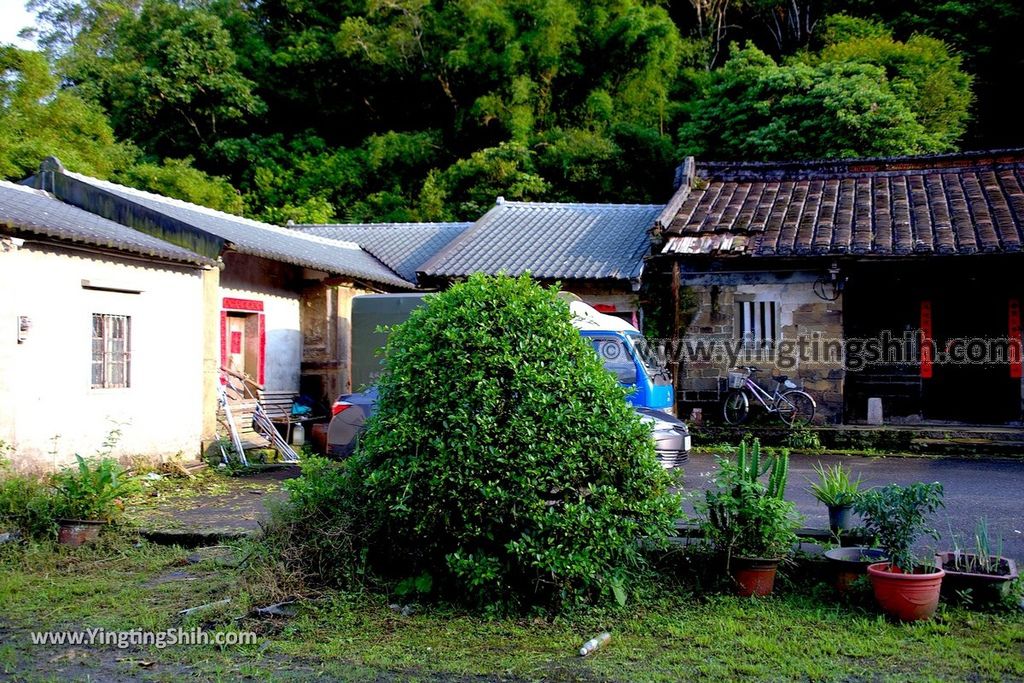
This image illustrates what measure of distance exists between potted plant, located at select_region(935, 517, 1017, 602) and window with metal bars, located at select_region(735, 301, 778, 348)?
9332 mm

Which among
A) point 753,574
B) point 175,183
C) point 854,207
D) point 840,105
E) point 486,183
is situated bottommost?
point 753,574

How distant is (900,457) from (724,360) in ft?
11.3

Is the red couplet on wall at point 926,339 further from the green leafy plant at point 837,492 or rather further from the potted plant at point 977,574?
the potted plant at point 977,574

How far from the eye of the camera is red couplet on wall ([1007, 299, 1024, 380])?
577 inches

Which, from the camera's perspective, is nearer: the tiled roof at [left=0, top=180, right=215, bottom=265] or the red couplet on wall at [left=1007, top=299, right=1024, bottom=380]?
the tiled roof at [left=0, top=180, right=215, bottom=265]

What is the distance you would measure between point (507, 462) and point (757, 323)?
1062 centimetres

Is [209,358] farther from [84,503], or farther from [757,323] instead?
[757,323]

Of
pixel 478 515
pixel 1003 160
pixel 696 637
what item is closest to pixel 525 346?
pixel 478 515

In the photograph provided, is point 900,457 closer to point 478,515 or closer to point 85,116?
point 478,515

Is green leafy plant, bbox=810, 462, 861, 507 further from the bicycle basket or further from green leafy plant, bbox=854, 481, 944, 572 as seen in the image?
the bicycle basket

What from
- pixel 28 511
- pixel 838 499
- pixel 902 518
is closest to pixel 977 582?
pixel 902 518

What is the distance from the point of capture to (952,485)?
34.5 ft

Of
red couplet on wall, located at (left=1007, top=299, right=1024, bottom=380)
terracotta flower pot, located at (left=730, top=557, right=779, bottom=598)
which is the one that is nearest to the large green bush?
terracotta flower pot, located at (left=730, top=557, right=779, bottom=598)

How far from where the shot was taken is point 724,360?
15.5 meters
